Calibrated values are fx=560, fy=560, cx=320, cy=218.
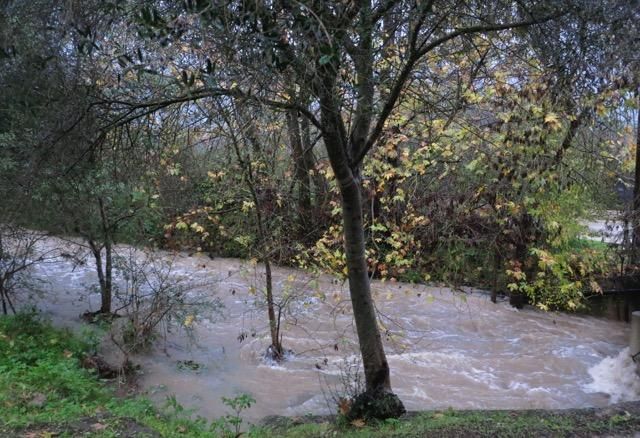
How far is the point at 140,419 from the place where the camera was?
5184 millimetres

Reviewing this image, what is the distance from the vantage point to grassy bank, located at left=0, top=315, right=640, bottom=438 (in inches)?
167

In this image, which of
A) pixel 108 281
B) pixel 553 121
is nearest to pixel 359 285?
pixel 553 121

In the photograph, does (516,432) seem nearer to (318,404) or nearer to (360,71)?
(360,71)

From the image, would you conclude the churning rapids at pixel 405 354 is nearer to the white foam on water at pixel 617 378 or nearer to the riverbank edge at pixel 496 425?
the white foam on water at pixel 617 378

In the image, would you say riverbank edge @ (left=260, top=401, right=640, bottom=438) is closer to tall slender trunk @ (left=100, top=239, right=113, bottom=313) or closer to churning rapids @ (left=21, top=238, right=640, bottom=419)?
churning rapids @ (left=21, top=238, right=640, bottom=419)

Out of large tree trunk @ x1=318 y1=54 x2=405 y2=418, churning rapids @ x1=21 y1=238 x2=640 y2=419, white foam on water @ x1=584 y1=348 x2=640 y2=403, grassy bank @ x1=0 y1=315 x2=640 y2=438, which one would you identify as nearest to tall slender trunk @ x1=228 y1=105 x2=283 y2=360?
churning rapids @ x1=21 y1=238 x2=640 y2=419

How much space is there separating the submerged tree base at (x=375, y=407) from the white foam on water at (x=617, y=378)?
4495 mm

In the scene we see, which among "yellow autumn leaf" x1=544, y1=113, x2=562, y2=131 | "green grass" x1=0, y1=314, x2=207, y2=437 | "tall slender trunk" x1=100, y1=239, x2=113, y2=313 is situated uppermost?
"yellow autumn leaf" x1=544, y1=113, x2=562, y2=131

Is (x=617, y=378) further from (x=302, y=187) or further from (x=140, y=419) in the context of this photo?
(x=140, y=419)

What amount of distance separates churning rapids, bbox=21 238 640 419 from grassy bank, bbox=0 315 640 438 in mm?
1294

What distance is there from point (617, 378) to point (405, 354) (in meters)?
3.39

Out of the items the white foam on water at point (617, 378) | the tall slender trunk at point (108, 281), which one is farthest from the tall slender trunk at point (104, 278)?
the white foam on water at point (617, 378)

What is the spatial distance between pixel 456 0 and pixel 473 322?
27.6 ft

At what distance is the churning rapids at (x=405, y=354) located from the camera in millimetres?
8047
